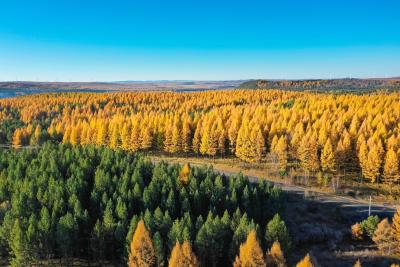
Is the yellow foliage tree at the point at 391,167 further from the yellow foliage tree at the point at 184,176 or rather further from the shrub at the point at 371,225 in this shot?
the yellow foliage tree at the point at 184,176

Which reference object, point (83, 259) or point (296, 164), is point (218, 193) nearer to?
point (83, 259)

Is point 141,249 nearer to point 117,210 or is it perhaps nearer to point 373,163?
point 117,210

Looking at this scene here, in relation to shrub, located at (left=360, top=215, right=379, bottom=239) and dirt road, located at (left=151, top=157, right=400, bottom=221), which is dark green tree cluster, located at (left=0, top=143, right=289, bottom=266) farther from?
shrub, located at (left=360, top=215, right=379, bottom=239)

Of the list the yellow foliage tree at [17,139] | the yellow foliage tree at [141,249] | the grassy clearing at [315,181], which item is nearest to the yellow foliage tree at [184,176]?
the yellow foliage tree at [141,249]

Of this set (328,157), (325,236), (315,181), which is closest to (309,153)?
(328,157)

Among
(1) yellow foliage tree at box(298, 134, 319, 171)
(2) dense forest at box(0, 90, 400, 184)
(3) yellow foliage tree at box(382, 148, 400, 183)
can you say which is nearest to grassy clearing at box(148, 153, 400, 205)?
(2) dense forest at box(0, 90, 400, 184)

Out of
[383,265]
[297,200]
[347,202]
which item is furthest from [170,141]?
[383,265]
